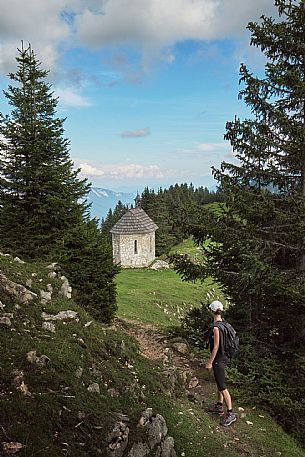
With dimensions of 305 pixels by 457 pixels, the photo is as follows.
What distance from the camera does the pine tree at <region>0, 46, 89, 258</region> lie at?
1540 cm

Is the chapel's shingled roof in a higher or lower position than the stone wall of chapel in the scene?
higher

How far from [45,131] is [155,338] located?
9.78 metres

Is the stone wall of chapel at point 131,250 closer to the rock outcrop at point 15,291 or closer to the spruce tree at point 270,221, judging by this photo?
the spruce tree at point 270,221

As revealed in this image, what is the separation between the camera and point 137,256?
60719 millimetres

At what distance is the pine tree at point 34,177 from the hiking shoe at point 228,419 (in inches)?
364

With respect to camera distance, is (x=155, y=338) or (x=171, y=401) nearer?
(x=171, y=401)

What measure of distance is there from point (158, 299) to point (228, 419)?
76.7 ft

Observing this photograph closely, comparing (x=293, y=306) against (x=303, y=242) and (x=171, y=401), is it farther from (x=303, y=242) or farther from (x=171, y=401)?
(x=171, y=401)

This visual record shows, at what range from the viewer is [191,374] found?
11719 millimetres

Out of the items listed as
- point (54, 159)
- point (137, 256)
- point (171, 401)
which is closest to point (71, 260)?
point (54, 159)

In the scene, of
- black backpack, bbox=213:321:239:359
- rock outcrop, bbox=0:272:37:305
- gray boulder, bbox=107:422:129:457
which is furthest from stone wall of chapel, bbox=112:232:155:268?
gray boulder, bbox=107:422:129:457

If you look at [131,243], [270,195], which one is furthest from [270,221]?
[131,243]

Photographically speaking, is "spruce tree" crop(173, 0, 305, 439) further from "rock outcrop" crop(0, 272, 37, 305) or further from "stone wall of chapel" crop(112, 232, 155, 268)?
"stone wall of chapel" crop(112, 232, 155, 268)

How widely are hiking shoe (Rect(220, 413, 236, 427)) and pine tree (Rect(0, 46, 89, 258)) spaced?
925cm
